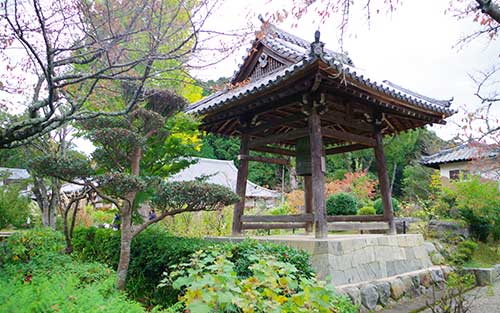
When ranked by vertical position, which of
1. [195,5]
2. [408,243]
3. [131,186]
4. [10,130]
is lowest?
[408,243]

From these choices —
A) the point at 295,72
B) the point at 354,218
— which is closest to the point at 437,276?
the point at 354,218

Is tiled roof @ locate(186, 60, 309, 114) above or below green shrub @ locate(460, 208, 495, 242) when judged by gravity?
above

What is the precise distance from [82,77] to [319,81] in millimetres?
2636

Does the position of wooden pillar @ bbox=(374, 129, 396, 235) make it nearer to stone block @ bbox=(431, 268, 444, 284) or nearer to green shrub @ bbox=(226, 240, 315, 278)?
stone block @ bbox=(431, 268, 444, 284)

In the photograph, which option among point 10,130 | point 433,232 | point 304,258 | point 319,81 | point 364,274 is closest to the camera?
point 10,130

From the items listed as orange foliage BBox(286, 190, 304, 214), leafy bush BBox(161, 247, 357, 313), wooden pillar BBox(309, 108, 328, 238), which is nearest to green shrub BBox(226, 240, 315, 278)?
wooden pillar BBox(309, 108, 328, 238)

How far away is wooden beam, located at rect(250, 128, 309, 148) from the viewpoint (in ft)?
17.9

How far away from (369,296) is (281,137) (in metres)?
2.63

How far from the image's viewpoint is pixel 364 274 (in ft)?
16.4

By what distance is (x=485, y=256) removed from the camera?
797cm

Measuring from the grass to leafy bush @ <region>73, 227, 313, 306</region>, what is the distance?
5179mm

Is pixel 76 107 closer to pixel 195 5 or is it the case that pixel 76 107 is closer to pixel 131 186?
pixel 131 186

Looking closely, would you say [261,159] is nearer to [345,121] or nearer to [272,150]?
[272,150]

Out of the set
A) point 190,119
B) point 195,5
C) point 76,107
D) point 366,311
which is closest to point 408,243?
point 366,311
